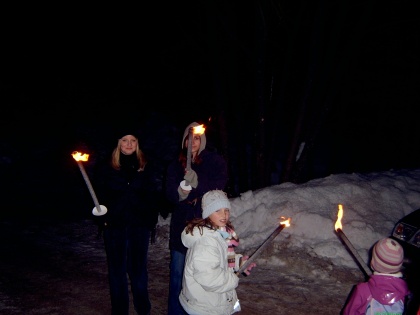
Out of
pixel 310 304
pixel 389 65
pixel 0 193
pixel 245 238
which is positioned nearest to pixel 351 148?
pixel 389 65

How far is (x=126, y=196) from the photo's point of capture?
3.90m

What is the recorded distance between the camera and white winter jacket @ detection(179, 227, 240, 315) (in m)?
2.78

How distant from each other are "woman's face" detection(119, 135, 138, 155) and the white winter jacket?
54.0 inches

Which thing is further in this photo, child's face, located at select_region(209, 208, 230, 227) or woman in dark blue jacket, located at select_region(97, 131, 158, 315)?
woman in dark blue jacket, located at select_region(97, 131, 158, 315)

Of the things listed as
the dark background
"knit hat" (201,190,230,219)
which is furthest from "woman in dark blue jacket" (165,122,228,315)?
the dark background

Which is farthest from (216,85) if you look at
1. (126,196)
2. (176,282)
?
(176,282)

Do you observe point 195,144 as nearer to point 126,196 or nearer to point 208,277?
point 126,196

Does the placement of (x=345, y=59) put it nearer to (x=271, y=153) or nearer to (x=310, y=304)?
(x=271, y=153)

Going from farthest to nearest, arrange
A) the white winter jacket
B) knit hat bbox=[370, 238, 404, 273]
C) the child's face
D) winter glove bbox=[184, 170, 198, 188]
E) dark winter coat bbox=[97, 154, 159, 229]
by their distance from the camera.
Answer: dark winter coat bbox=[97, 154, 159, 229], winter glove bbox=[184, 170, 198, 188], the child's face, the white winter jacket, knit hat bbox=[370, 238, 404, 273]

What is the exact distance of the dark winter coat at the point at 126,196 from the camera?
3822 mm

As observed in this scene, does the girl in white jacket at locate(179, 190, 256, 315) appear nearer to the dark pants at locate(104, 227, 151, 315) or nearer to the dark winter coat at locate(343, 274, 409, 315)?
the dark winter coat at locate(343, 274, 409, 315)

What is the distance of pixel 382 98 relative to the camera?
521 inches

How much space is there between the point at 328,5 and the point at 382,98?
5932 mm

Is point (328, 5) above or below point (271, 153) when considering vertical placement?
above
